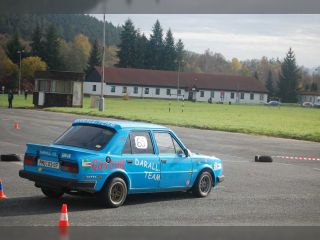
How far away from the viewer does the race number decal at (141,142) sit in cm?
973

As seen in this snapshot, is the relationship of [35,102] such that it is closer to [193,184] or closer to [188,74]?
[193,184]

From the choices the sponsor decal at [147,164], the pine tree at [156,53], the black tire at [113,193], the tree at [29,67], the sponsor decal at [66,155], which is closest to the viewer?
the sponsor decal at [66,155]

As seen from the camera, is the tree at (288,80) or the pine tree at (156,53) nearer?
the tree at (288,80)

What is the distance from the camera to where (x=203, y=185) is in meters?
11.0

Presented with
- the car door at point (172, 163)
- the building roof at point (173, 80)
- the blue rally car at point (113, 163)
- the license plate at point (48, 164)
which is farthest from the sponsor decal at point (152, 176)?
the building roof at point (173, 80)

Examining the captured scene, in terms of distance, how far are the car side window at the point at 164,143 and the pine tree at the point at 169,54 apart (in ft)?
441

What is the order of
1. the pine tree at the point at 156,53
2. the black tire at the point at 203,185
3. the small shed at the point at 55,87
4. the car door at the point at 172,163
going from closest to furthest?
the car door at the point at 172,163 < the black tire at the point at 203,185 < the small shed at the point at 55,87 < the pine tree at the point at 156,53

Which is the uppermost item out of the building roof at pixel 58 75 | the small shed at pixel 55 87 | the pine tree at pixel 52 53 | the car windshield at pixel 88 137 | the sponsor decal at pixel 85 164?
the pine tree at pixel 52 53

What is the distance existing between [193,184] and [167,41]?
13519cm

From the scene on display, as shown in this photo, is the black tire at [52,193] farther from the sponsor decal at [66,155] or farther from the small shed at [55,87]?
the small shed at [55,87]

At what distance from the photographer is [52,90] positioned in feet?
191

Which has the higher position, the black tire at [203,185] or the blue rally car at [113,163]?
the blue rally car at [113,163]

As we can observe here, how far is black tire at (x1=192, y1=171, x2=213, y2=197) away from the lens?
10.8 meters

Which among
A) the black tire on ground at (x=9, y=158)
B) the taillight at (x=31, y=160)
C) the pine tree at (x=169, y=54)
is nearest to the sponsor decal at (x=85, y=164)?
the taillight at (x=31, y=160)
